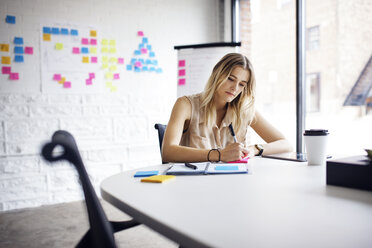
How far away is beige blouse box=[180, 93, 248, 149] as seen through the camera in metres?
1.69

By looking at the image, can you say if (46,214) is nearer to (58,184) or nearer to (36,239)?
(58,184)

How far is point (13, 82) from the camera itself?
289 cm

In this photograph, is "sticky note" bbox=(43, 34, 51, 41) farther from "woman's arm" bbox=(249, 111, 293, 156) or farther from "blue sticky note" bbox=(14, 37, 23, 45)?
"woman's arm" bbox=(249, 111, 293, 156)

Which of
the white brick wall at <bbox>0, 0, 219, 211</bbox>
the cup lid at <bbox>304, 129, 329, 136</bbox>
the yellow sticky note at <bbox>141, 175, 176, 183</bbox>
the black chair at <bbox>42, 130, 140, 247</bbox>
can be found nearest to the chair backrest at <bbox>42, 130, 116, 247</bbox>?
A: the black chair at <bbox>42, 130, 140, 247</bbox>

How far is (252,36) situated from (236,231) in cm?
385

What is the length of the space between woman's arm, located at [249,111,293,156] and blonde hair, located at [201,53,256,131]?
7 centimetres

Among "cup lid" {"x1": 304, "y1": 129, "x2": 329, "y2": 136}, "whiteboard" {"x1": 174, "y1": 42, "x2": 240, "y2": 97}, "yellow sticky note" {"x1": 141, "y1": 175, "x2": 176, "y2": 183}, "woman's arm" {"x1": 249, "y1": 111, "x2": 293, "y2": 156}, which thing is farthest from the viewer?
"whiteboard" {"x1": 174, "y1": 42, "x2": 240, "y2": 97}

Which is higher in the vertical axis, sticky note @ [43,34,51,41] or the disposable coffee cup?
sticky note @ [43,34,51,41]

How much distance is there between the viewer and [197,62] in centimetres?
301

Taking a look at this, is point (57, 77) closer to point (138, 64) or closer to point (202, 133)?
point (138, 64)

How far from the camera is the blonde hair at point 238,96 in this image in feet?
5.60

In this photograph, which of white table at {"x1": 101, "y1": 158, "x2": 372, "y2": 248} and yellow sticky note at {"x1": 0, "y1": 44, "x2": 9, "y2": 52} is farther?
yellow sticky note at {"x1": 0, "y1": 44, "x2": 9, "y2": 52}

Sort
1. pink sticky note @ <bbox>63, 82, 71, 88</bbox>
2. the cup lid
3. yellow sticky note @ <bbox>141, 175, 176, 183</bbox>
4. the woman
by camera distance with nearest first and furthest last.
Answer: yellow sticky note @ <bbox>141, 175, 176, 183</bbox> < the cup lid < the woman < pink sticky note @ <bbox>63, 82, 71, 88</bbox>

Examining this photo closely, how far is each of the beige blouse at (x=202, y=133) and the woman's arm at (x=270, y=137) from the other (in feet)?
0.38
